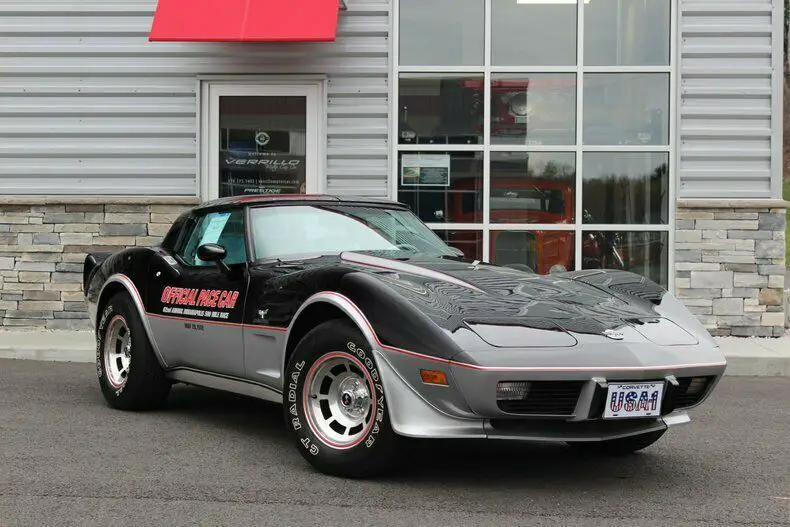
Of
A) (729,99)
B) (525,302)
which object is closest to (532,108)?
(729,99)

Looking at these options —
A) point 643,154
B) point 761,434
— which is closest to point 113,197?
point 643,154

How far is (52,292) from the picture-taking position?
10633 millimetres

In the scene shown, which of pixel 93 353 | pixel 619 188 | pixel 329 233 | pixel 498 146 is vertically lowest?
pixel 93 353

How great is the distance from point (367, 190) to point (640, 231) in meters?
3.03

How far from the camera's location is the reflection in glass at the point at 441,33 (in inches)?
420

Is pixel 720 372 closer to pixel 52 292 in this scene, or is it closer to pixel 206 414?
pixel 206 414

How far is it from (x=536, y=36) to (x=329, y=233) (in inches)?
240

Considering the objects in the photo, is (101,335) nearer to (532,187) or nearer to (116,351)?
(116,351)

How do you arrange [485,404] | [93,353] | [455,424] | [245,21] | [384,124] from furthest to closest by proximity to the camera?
[384,124] < [245,21] < [93,353] < [455,424] < [485,404]

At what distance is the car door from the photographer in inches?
203

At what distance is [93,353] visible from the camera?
8.97 metres

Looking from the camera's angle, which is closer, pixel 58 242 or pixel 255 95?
pixel 58 242

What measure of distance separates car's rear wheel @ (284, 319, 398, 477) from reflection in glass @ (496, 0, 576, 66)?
6963mm

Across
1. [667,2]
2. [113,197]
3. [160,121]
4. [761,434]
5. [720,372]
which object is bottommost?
[761,434]
